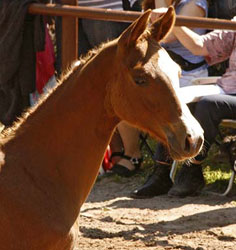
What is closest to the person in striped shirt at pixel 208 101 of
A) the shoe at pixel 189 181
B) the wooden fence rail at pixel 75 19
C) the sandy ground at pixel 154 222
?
the shoe at pixel 189 181

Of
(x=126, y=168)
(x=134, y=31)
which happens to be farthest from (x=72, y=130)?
(x=126, y=168)

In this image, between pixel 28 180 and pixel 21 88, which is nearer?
pixel 28 180

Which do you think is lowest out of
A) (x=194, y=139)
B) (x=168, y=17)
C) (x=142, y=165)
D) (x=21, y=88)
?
(x=142, y=165)

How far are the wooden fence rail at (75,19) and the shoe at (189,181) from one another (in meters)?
1.41

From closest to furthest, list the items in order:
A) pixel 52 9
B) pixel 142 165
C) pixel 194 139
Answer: pixel 194 139 < pixel 52 9 < pixel 142 165

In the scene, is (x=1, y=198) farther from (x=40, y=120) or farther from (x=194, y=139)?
(x=194, y=139)

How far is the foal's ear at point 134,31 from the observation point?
3805mm

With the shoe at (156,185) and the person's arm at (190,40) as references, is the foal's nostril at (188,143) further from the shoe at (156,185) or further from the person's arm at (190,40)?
the shoe at (156,185)

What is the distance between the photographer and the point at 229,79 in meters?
6.64

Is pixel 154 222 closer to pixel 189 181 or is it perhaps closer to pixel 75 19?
pixel 189 181

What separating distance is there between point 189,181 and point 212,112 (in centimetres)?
68

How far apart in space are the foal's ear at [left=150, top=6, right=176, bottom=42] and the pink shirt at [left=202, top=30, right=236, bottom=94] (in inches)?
104

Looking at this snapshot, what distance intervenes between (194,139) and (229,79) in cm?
300

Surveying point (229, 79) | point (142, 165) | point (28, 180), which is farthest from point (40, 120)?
point (142, 165)
